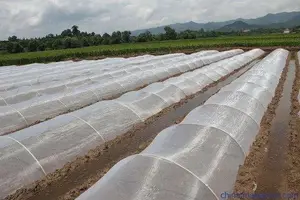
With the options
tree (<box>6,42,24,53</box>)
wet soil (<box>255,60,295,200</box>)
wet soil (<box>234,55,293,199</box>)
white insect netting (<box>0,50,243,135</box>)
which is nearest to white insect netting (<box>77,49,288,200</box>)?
wet soil (<box>234,55,293,199</box>)

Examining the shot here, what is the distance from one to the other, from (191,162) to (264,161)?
245cm

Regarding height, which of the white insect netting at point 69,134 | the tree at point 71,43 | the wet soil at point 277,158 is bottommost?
the wet soil at point 277,158

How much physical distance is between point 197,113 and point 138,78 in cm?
908

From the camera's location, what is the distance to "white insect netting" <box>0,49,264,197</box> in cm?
686

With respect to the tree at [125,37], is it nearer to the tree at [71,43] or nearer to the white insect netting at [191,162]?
the tree at [71,43]

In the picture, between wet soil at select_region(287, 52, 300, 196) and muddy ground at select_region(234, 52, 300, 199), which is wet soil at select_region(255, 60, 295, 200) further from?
wet soil at select_region(287, 52, 300, 196)

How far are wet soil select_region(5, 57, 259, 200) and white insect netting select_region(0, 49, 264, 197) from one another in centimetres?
20

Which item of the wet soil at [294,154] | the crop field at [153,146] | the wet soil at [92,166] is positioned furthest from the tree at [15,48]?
the wet soil at [294,154]

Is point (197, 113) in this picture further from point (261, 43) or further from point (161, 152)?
point (261, 43)

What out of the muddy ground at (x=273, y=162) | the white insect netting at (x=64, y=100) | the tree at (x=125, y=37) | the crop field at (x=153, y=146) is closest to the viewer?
the crop field at (x=153, y=146)

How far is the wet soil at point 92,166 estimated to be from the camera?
21.3 feet

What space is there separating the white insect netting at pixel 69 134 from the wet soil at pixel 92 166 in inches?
7.7

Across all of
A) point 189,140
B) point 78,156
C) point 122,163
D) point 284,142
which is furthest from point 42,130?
point 284,142

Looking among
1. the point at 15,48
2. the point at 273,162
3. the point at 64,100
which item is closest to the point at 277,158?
the point at 273,162
